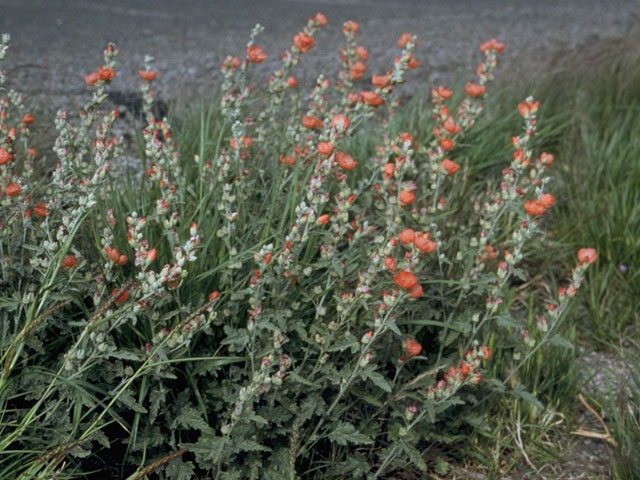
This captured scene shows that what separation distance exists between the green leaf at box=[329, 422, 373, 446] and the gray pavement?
2649 millimetres

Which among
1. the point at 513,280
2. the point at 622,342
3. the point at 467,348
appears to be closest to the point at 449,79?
the point at 513,280

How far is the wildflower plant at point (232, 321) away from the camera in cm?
216

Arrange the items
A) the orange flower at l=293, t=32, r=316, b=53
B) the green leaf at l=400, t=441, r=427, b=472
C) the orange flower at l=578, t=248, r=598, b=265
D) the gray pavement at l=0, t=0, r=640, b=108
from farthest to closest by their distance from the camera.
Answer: the gray pavement at l=0, t=0, r=640, b=108
the orange flower at l=293, t=32, r=316, b=53
the orange flower at l=578, t=248, r=598, b=265
the green leaf at l=400, t=441, r=427, b=472

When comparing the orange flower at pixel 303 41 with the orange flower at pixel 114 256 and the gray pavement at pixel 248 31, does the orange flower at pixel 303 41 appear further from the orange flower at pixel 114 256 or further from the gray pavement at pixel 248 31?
the gray pavement at pixel 248 31

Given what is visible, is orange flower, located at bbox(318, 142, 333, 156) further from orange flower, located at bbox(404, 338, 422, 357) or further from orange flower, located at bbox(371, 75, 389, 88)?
orange flower, located at bbox(404, 338, 422, 357)

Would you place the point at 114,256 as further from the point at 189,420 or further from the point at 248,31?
the point at 248,31

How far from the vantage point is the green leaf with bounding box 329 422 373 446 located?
2303 mm

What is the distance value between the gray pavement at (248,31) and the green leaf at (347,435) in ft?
8.69

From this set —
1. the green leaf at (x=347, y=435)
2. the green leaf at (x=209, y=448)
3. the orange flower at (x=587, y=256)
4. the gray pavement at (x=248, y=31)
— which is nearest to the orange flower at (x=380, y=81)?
the orange flower at (x=587, y=256)

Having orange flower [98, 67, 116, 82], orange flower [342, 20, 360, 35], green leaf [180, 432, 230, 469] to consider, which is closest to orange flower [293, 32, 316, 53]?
orange flower [342, 20, 360, 35]

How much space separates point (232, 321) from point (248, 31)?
635 cm

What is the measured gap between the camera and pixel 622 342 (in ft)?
11.3

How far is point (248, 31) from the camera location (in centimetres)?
836

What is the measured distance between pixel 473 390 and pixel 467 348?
0.48 feet
